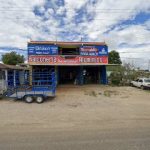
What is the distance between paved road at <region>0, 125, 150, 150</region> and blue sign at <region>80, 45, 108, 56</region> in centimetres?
2098

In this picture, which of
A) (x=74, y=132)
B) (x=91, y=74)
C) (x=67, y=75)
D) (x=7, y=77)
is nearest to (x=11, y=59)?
(x=67, y=75)

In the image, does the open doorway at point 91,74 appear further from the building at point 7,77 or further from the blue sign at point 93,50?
the building at point 7,77

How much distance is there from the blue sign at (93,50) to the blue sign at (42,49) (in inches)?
145

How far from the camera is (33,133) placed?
23.1 ft

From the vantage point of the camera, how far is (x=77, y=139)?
629cm

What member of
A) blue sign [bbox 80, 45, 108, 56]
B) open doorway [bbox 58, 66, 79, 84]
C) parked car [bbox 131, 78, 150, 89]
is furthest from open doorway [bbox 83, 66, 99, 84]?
parked car [bbox 131, 78, 150, 89]

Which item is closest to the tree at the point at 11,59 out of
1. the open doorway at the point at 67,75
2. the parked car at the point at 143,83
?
the open doorway at the point at 67,75

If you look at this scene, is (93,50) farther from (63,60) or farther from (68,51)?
(68,51)

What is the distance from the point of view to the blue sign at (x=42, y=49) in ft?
88.7

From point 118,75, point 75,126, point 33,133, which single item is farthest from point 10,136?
point 118,75

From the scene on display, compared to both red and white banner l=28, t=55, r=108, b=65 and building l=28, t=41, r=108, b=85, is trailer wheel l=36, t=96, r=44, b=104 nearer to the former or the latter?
building l=28, t=41, r=108, b=85

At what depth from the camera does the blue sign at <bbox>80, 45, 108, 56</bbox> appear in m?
27.9

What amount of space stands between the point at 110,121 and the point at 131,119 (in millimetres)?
1088

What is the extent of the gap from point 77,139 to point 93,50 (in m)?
22.7
